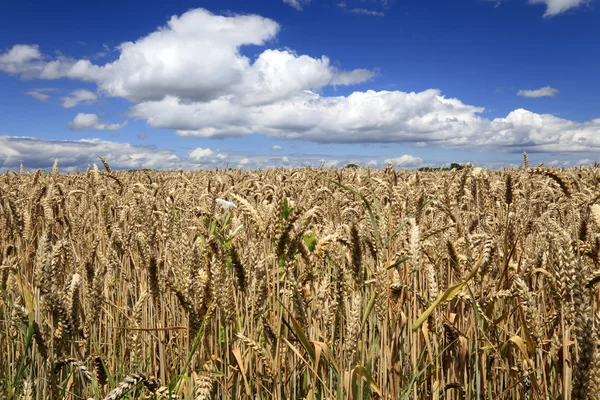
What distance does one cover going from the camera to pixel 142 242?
2291 mm

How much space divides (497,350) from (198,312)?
1.26 metres

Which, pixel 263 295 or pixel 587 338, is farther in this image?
pixel 263 295

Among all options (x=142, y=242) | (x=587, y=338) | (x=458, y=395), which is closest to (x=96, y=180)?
(x=142, y=242)

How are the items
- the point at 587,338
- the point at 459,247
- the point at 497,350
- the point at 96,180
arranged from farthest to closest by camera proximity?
1. the point at 96,180
2. the point at 459,247
3. the point at 497,350
4. the point at 587,338

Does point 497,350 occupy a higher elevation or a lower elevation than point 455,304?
lower

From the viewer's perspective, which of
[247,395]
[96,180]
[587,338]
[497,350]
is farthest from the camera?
[96,180]

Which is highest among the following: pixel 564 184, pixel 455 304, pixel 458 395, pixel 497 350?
pixel 564 184

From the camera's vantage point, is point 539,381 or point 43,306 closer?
point 43,306

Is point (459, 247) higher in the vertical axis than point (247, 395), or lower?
higher

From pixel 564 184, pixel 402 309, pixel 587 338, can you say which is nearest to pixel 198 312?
pixel 402 309

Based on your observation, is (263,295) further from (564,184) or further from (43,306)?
(564,184)

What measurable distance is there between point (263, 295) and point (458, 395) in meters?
0.97

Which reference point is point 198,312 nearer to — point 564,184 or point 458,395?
point 458,395

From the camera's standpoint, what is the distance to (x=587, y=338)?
1.19 m
